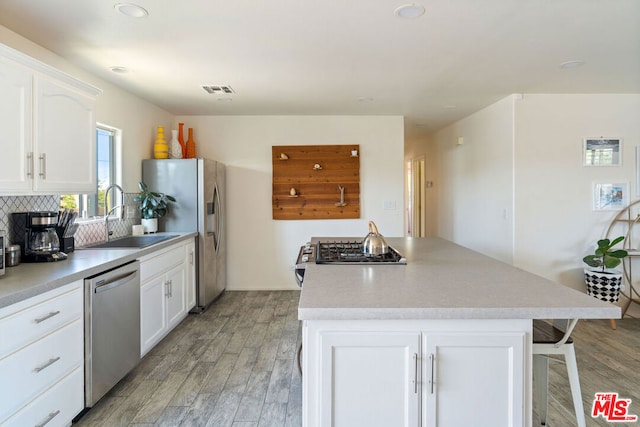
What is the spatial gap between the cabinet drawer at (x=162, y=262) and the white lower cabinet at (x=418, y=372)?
73.2 inches

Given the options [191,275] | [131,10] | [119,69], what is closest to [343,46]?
[131,10]

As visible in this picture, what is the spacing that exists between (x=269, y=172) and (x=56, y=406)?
3.45 m

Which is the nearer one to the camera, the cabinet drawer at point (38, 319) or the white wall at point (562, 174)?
the cabinet drawer at point (38, 319)

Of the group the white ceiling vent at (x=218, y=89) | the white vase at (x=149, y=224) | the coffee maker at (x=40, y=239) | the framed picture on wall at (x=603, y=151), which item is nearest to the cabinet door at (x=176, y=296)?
the white vase at (x=149, y=224)

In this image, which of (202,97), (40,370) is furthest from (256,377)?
(202,97)

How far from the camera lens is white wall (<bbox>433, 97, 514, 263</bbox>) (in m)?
4.12

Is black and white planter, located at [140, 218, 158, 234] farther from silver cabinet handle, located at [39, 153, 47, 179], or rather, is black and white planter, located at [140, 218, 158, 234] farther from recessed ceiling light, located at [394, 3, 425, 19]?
recessed ceiling light, located at [394, 3, 425, 19]

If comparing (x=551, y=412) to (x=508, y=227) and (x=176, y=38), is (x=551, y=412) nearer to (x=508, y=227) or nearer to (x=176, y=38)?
(x=508, y=227)

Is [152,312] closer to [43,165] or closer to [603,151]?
[43,165]

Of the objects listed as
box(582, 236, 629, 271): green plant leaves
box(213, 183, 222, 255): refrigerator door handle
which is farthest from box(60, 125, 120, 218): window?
box(582, 236, 629, 271): green plant leaves

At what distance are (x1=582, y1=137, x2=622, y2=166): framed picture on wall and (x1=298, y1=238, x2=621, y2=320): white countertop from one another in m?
2.81

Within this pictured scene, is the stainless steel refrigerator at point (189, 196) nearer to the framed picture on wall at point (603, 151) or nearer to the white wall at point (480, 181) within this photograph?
the white wall at point (480, 181)

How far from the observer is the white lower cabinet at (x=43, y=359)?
5.05ft

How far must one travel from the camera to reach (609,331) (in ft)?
11.3
